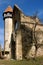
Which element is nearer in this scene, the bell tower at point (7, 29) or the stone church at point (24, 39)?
the stone church at point (24, 39)

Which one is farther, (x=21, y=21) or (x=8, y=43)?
(x=8, y=43)

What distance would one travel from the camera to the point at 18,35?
30312 millimetres

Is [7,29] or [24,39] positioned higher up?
[7,29]

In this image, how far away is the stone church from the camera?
29438mm

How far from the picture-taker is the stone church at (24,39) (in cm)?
2944

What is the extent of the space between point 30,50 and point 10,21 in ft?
23.3

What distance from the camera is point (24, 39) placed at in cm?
3000

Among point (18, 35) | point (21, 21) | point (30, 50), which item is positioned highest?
point (21, 21)

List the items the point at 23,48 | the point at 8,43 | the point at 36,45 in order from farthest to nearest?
the point at 8,43 → the point at 23,48 → the point at 36,45

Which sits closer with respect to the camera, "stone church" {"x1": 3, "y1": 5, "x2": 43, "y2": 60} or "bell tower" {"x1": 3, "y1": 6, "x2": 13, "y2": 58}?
"stone church" {"x1": 3, "y1": 5, "x2": 43, "y2": 60}

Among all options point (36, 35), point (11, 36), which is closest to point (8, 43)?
point (11, 36)

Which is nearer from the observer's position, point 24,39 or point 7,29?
point 24,39

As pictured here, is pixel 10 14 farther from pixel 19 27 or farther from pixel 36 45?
pixel 36 45

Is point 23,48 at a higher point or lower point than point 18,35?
lower
